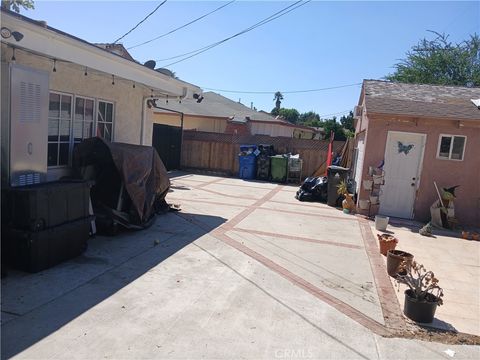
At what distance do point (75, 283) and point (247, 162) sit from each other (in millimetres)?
13747

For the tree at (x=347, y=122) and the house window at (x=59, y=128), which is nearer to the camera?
the house window at (x=59, y=128)

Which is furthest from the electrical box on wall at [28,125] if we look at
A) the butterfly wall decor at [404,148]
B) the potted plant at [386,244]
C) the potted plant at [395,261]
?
the butterfly wall decor at [404,148]

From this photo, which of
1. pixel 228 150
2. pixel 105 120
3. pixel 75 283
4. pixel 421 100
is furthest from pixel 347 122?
pixel 75 283

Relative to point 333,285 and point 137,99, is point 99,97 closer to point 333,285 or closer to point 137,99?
point 137,99

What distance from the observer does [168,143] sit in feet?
60.0

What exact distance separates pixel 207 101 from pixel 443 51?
16.7 m

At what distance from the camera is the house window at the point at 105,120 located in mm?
8891

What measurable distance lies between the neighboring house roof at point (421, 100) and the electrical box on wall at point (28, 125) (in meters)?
8.09

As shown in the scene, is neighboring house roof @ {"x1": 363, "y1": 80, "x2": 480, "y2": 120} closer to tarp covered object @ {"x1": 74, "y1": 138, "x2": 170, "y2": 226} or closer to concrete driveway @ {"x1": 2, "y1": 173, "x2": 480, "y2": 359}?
concrete driveway @ {"x1": 2, "y1": 173, "x2": 480, "y2": 359}

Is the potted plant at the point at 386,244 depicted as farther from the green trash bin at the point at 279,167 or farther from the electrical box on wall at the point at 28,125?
the green trash bin at the point at 279,167

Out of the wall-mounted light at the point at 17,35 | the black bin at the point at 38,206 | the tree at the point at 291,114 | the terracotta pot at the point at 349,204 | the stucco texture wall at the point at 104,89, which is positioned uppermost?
the tree at the point at 291,114

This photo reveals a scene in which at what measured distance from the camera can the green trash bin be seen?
58.2 feet

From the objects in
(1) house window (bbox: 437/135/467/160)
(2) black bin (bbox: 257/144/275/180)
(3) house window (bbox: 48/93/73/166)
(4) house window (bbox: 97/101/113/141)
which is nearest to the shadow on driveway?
(3) house window (bbox: 48/93/73/166)

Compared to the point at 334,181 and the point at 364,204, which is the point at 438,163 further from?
the point at 334,181
